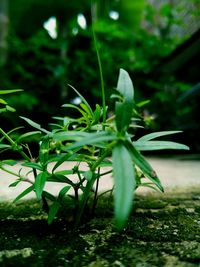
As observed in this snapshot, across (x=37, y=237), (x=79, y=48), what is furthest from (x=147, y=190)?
(x=79, y=48)

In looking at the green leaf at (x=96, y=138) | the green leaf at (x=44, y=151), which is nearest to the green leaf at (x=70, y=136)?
the green leaf at (x=96, y=138)

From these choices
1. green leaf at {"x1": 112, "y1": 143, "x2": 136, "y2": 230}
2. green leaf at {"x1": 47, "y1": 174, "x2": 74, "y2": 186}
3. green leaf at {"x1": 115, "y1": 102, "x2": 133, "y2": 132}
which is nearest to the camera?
green leaf at {"x1": 112, "y1": 143, "x2": 136, "y2": 230}

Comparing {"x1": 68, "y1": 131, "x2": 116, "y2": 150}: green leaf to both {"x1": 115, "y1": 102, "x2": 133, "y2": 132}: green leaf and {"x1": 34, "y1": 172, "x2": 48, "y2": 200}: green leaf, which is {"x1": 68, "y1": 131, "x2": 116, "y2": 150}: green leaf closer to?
{"x1": 115, "y1": 102, "x2": 133, "y2": 132}: green leaf

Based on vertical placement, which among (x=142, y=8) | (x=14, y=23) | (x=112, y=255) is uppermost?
(x=142, y=8)

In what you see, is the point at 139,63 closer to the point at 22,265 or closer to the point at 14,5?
the point at 14,5

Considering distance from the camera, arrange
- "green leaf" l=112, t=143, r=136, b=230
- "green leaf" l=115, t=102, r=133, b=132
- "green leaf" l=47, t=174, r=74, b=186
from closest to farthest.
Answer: "green leaf" l=112, t=143, r=136, b=230 < "green leaf" l=115, t=102, r=133, b=132 < "green leaf" l=47, t=174, r=74, b=186

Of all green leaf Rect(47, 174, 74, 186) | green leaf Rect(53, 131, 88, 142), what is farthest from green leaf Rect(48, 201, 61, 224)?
green leaf Rect(53, 131, 88, 142)
